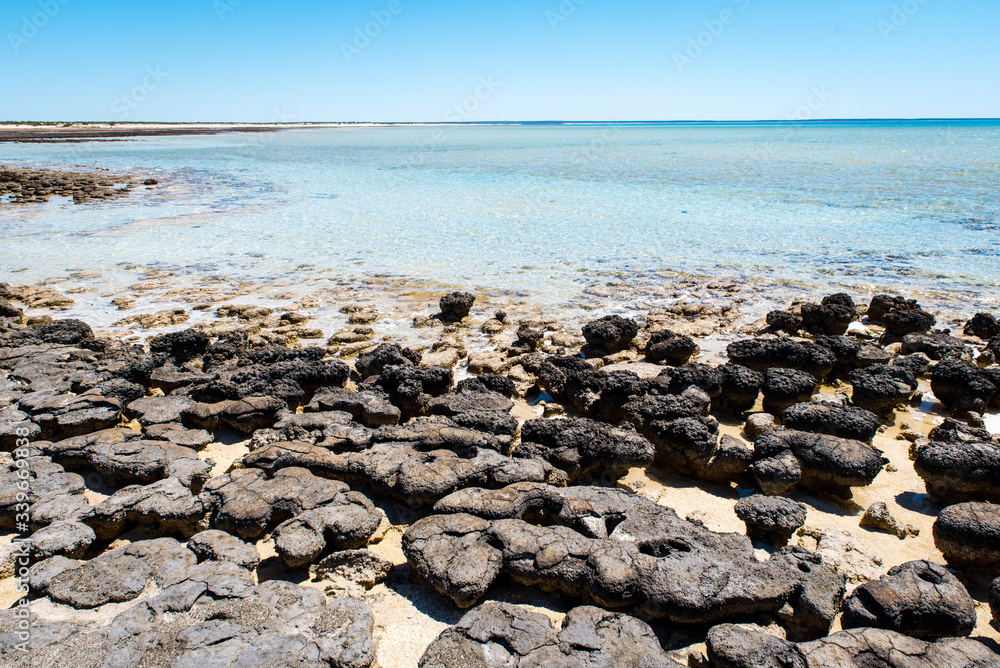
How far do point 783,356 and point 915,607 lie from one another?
3720mm

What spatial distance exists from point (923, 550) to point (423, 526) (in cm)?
350

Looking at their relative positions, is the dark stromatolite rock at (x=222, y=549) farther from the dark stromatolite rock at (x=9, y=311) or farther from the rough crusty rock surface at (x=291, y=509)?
the dark stromatolite rock at (x=9, y=311)

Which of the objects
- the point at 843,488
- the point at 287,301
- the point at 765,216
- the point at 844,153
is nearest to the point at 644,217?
the point at 765,216

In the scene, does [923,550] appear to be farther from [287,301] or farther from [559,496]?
[287,301]

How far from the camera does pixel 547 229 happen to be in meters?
15.8

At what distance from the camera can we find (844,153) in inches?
1620

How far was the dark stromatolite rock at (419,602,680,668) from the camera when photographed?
2.80 metres

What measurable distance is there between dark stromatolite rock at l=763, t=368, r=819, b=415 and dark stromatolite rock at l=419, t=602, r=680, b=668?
138 inches

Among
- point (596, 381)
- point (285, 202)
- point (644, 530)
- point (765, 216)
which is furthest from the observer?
point (285, 202)

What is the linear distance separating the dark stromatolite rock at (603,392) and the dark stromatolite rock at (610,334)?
1393 millimetres

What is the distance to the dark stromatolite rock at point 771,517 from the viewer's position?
393cm

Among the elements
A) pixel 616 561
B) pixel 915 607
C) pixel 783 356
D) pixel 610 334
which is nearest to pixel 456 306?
pixel 610 334

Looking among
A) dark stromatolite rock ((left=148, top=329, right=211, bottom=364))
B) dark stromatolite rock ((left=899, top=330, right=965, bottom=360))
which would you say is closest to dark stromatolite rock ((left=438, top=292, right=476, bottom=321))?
dark stromatolite rock ((left=148, top=329, right=211, bottom=364))

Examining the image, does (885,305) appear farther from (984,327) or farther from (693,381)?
(693,381)
